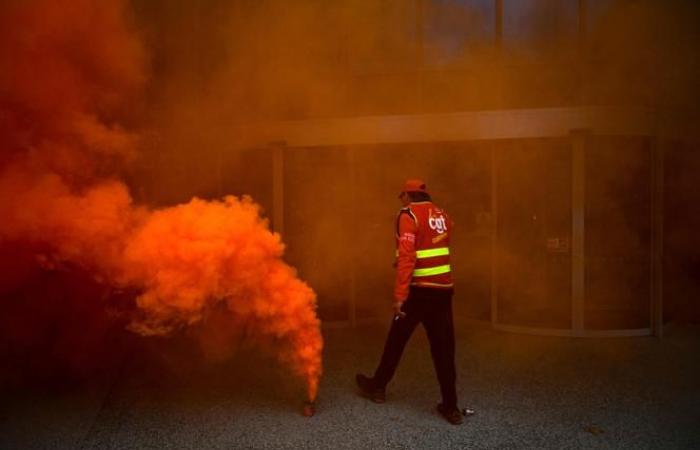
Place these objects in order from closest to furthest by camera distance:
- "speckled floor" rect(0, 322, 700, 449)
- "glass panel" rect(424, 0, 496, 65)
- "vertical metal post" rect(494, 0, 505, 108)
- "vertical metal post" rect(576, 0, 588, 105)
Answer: "speckled floor" rect(0, 322, 700, 449), "vertical metal post" rect(576, 0, 588, 105), "vertical metal post" rect(494, 0, 505, 108), "glass panel" rect(424, 0, 496, 65)

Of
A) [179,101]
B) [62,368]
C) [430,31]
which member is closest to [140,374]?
[62,368]

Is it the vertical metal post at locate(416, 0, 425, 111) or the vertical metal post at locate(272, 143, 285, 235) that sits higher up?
the vertical metal post at locate(416, 0, 425, 111)

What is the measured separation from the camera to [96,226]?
431 cm

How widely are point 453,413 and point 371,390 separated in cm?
72

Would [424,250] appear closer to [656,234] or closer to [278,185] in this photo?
[278,185]

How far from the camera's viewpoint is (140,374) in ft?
16.7

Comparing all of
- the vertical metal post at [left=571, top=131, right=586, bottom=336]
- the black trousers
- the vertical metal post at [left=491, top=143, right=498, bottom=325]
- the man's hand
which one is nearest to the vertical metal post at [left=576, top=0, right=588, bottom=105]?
the vertical metal post at [left=571, top=131, right=586, bottom=336]

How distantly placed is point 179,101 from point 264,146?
4.78 ft

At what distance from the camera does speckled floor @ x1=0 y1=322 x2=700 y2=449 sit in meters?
3.79

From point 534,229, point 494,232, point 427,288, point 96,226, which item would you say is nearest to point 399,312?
point 427,288

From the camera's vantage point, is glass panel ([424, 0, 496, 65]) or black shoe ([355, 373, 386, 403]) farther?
glass panel ([424, 0, 496, 65])

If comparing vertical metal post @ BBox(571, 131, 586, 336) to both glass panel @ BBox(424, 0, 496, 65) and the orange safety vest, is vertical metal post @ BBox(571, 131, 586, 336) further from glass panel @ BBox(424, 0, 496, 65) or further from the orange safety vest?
the orange safety vest

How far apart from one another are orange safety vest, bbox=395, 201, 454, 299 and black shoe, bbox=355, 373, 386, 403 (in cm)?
87

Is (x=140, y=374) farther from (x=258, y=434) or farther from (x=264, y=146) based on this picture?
(x=264, y=146)
